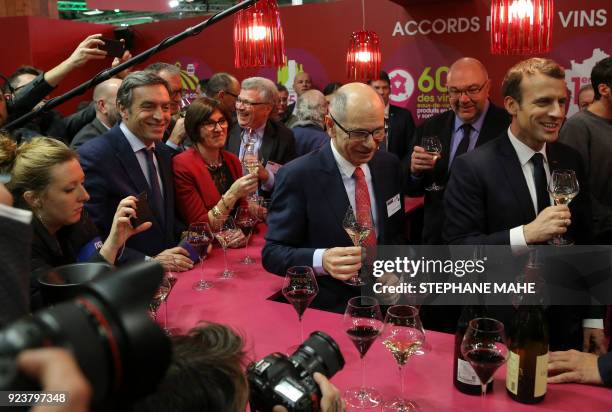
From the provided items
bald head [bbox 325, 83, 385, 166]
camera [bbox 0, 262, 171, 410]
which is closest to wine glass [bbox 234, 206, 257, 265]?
bald head [bbox 325, 83, 385, 166]

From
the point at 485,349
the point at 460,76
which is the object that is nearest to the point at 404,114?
the point at 460,76

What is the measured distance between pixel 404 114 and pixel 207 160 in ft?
10.6

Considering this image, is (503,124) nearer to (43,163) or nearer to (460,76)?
(460,76)

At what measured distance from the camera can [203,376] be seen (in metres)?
0.93

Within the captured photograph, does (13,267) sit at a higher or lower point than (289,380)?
higher

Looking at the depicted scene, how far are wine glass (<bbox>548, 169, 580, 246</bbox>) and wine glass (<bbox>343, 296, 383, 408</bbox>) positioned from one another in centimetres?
113

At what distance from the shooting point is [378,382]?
1740 millimetres

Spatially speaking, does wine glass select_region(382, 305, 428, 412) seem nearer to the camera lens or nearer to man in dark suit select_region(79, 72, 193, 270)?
the camera lens

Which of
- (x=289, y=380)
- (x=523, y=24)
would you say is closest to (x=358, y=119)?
(x=289, y=380)

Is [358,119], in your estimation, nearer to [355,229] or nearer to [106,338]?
[355,229]

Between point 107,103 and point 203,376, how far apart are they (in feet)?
12.3

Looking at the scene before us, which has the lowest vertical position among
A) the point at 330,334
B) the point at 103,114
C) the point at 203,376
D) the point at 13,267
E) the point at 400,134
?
the point at 330,334

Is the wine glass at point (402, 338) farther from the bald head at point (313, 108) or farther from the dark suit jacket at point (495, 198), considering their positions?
the bald head at point (313, 108)

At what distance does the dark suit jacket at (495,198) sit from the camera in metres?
2.47
